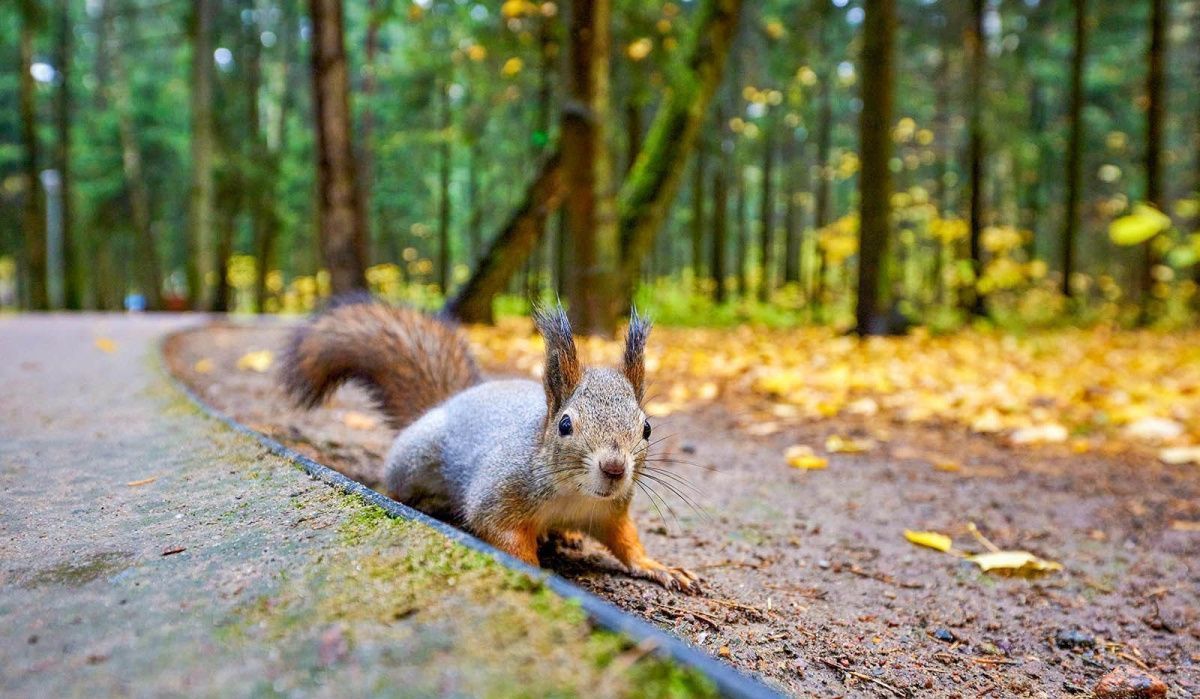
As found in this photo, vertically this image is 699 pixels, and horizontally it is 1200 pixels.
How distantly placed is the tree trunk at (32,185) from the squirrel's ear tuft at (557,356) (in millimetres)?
18284

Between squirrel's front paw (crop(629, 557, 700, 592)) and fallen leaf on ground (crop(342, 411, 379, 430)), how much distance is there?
6.98 feet

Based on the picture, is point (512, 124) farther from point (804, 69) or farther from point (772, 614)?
point (772, 614)

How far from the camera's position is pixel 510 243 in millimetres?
9617

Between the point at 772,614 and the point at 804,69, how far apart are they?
1147cm

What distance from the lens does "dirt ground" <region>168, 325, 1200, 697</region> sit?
189cm

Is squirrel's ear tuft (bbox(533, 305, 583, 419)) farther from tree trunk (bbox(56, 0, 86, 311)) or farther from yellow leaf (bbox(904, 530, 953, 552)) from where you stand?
tree trunk (bbox(56, 0, 86, 311))

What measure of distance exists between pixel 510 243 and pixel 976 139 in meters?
8.22

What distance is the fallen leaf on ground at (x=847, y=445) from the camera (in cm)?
421

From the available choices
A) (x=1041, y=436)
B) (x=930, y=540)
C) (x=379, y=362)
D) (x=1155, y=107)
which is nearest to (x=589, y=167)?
(x=1041, y=436)

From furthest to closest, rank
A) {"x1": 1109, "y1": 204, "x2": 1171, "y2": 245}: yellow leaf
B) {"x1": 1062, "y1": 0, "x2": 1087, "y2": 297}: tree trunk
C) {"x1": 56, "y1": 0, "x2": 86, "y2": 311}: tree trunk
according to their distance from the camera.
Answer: {"x1": 56, "y1": 0, "x2": 86, "y2": 311}: tree trunk < {"x1": 1062, "y1": 0, "x2": 1087, "y2": 297}: tree trunk < {"x1": 1109, "y1": 204, "x2": 1171, "y2": 245}: yellow leaf

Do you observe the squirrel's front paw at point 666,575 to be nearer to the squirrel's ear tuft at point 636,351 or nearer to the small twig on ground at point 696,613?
the small twig on ground at point 696,613

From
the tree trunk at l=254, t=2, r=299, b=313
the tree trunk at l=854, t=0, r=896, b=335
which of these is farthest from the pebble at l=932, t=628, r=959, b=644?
the tree trunk at l=254, t=2, r=299, b=313

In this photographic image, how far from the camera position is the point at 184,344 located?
7.19 metres

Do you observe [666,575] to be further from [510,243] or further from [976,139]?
[976,139]
